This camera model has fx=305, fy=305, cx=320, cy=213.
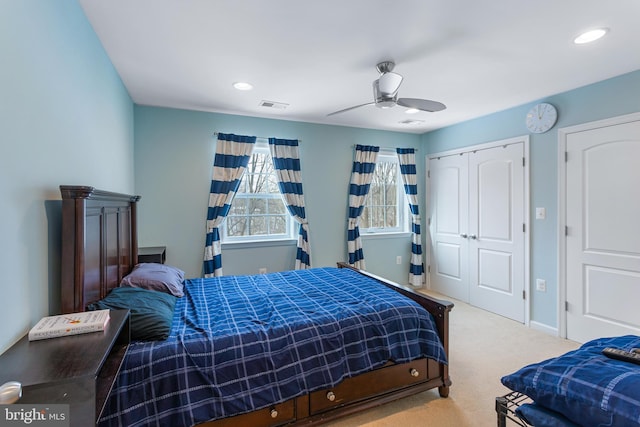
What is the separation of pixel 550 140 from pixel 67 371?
412 centimetres

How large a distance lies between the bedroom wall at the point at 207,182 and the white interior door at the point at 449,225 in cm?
89

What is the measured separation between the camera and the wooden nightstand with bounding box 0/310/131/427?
88cm

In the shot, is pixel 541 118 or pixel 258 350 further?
pixel 541 118

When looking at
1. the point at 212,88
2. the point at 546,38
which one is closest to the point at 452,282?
the point at 546,38

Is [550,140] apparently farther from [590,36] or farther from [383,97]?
[383,97]

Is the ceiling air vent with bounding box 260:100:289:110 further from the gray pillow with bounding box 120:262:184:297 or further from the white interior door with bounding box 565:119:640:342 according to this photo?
the white interior door with bounding box 565:119:640:342

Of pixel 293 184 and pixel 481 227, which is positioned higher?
Answer: pixel 293 184

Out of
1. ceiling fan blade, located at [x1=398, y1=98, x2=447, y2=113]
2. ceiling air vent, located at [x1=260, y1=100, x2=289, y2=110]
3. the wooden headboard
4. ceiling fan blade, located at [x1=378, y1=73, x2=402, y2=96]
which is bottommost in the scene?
the wooden headboard

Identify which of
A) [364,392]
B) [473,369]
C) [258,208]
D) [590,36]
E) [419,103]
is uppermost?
[590,36]

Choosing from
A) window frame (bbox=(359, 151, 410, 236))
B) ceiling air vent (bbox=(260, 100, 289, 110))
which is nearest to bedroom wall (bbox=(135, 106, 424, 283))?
window frame (bbox=(359, 151, 410, 236))

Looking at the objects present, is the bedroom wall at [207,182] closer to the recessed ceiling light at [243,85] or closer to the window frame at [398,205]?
the window frame at [398,205]

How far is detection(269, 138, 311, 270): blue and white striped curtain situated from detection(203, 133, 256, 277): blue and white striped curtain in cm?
45

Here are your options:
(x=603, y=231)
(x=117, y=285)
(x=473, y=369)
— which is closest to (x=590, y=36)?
(x=603, y=231)

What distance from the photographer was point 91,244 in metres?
1.63
